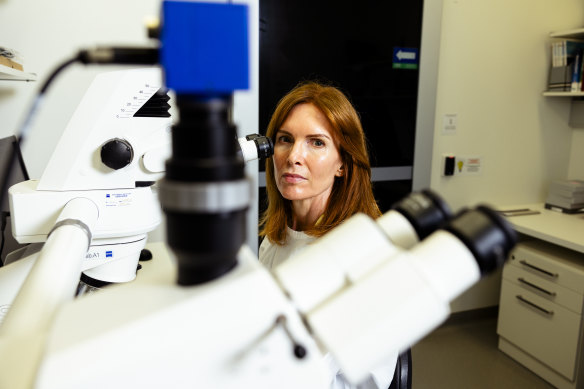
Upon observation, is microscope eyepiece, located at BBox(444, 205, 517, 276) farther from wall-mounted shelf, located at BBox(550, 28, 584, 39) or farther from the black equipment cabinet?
wall-mounted shelf, located at BBox(550, 28, 584, 39)

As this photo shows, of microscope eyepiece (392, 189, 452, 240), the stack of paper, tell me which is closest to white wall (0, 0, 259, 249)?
microscope eyepiece (392, 189, 452, 240)

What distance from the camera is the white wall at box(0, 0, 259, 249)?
5.24 ft

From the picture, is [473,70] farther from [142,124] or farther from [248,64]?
[248,64]

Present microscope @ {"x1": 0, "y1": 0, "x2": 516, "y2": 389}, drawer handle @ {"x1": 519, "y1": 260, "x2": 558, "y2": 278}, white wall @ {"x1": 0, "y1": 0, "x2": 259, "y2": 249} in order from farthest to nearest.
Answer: drawer handle @ {"x1": 519, "y1": 260, "x2": 558, "y2": 278}, white wall @ {"x1": 0, "y1": 0, "x2": 259, "y2": 249}, microscope @ {"x1": 0, "y1": 0, "x2": 516, "y2": 389}

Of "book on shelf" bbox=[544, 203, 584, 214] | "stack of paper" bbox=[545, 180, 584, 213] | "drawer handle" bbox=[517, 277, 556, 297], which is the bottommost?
"drawer handle" bbox=[517, 277, 556, 297]

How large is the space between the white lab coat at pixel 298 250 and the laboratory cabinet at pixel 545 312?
1.65 m

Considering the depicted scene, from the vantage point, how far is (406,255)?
1.18 ft

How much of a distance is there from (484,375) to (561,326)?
1.61 ft

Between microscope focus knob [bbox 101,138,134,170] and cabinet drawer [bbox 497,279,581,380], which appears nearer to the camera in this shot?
microscope focus knob [bbox 101,138,134,170]

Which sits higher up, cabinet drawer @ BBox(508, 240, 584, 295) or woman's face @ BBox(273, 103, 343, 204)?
woman's face @ BBox(273, 103, 343, 204)

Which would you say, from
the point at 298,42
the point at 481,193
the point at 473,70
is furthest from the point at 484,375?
the point at 298,42

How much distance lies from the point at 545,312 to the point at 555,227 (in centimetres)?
48

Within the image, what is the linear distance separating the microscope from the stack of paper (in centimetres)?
273

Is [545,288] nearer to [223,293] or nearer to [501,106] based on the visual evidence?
[501,106]
